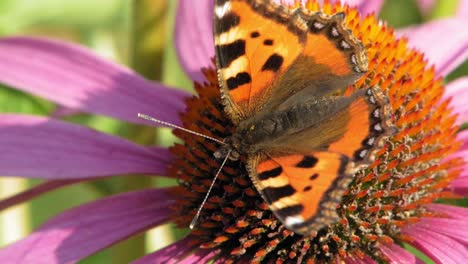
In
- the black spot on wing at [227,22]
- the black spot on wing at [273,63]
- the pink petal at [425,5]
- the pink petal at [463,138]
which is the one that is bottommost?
the pink petal at [463,138]

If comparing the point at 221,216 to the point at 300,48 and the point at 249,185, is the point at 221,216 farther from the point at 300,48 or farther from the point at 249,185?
the point at 300,48

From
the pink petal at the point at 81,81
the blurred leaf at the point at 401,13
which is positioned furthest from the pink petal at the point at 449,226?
the blurred leaf at the point at 401,13

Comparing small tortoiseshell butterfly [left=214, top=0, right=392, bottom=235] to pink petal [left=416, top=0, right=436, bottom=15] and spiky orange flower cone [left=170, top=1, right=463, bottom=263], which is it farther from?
pink petal [left=416, top=0, right=436, bottom=15]

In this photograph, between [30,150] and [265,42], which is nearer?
[265,42]

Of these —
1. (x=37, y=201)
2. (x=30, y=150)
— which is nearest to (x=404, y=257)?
(x=30, y=150)

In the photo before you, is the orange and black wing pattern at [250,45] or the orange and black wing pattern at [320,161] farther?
the orange and black wing pattern at [250,45]

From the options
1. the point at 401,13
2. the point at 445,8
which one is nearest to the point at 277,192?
the point at 445,8

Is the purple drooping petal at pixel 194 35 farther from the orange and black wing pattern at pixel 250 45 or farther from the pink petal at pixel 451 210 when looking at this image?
the pink petal at pixel 451 210
